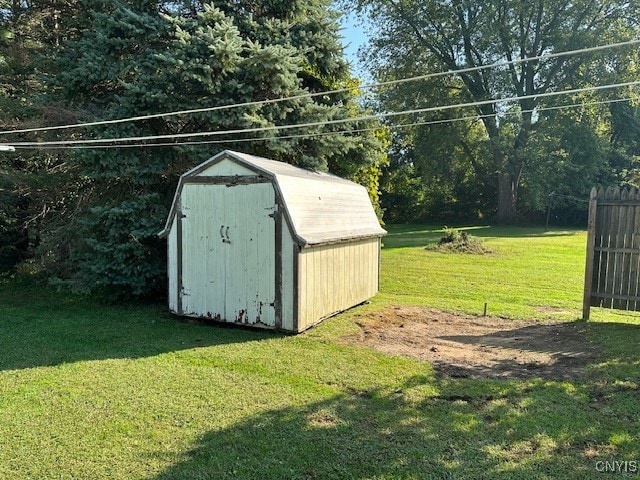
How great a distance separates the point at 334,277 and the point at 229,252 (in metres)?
1.50

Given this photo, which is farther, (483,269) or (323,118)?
(483,269)

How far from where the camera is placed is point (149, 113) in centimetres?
762

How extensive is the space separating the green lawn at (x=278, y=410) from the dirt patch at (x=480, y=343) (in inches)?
9.7

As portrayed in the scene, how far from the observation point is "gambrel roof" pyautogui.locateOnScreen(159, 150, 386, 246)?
593 cm

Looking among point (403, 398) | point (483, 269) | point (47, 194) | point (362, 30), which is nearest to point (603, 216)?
point (403, 398)

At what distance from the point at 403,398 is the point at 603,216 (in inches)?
170

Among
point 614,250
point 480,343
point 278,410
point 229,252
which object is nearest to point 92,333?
point 229,252

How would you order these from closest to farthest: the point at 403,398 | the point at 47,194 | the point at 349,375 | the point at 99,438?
the point at 99,438 → the point at 403,398 → the point at 349,375 → the point at 47,194

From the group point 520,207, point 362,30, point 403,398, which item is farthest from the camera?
point 520,207

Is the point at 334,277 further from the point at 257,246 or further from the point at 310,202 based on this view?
the point at 257,246

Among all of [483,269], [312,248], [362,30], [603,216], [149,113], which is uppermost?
[362,30]

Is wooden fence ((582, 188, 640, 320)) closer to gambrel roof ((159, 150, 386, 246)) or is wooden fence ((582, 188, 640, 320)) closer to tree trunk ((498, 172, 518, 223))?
gambrel roof ((159, 150, 386, 246))

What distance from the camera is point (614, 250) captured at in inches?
249

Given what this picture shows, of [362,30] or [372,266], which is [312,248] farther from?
[362,30]
